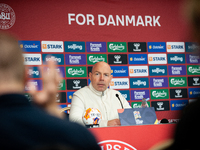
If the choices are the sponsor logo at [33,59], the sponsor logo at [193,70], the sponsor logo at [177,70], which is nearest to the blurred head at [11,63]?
the sponsor logo at [33,59]

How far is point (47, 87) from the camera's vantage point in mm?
742

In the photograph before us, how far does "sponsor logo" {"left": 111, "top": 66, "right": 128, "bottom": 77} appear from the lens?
481 cm

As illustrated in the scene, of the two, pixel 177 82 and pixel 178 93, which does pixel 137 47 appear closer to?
pixel 177 82

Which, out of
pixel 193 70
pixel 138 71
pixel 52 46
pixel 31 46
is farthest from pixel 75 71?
pixel 193 70

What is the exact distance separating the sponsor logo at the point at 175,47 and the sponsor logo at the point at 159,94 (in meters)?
0.76

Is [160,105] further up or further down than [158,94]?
further down

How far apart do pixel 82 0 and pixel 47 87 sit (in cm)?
433

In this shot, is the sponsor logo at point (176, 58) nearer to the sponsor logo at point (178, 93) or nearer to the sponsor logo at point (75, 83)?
the sponsor logo at point (178, 93)

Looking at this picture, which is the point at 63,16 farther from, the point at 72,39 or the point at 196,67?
the point at 196,67

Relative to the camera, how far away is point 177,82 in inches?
200

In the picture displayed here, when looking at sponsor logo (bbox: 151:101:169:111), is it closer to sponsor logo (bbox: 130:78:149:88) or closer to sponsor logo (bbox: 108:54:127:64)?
sponsor logo (bbox: 130:78:149:88)

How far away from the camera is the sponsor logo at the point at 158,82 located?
16.3 ft

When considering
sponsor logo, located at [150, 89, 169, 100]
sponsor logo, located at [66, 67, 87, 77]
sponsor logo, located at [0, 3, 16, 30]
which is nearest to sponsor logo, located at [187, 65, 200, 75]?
sponsor logo, located at [150, 89, 169, 100]

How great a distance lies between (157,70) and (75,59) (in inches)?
59.2
